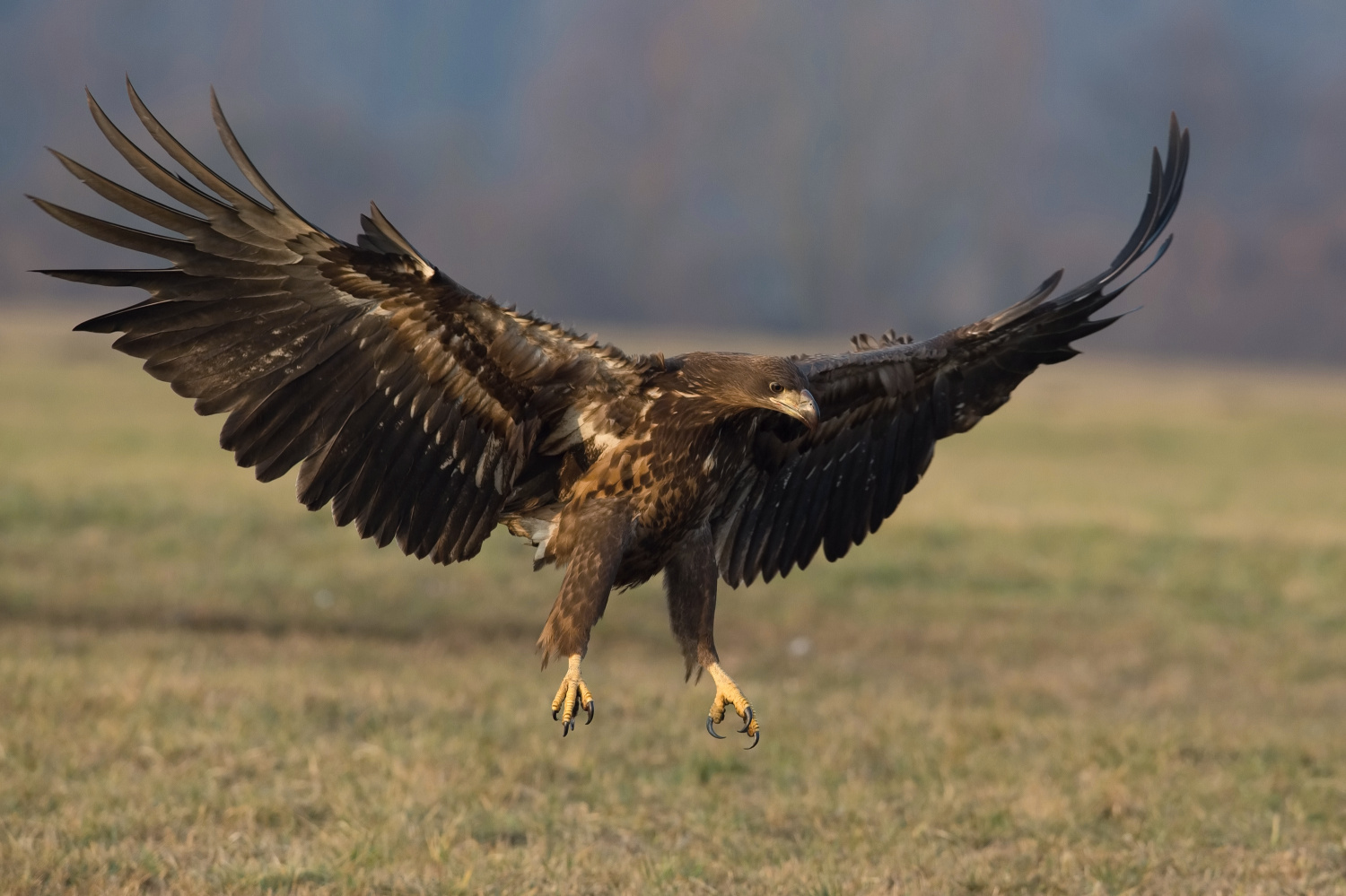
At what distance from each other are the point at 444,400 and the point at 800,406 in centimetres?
133

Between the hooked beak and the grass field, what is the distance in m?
1.80

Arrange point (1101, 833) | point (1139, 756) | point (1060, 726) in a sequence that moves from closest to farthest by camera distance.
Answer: point (1101, 833)
point (1139, 756)
point (1060, 726)

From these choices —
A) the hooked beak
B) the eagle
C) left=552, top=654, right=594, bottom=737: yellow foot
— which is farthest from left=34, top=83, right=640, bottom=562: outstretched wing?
left=552, top=654, right=594, bottom=737: yellow foot

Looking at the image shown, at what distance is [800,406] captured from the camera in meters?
5.12

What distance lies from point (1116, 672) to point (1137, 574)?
4248mm

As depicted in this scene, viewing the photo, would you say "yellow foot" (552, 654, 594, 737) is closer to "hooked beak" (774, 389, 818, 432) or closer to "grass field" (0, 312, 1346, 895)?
"grass field" (0, 312, 1346, 895)

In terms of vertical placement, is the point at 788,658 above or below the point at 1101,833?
above

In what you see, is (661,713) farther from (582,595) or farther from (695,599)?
(582,595)

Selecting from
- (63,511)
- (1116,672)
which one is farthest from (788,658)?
(63,511)

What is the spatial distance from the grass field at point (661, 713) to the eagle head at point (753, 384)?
183 cm

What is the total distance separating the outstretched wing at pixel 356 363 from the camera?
5047 mm

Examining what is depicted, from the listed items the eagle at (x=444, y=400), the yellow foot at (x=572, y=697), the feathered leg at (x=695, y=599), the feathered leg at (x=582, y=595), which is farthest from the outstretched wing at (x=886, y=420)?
the yellow foot at (x=572, y=697)

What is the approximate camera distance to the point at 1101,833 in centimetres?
651

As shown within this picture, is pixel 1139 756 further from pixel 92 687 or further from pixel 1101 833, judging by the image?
pixel 92 687
